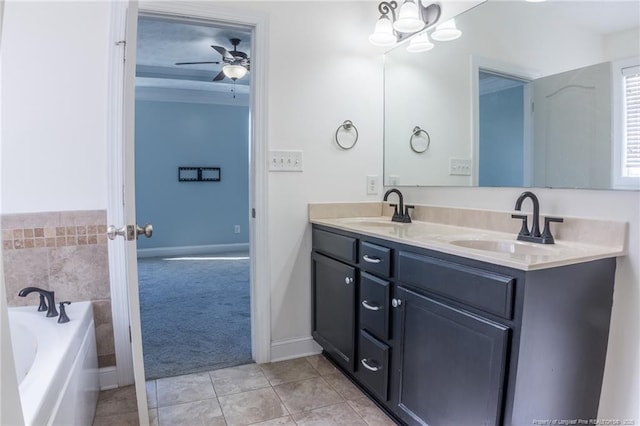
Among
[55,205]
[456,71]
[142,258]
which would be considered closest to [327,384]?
[55,205]

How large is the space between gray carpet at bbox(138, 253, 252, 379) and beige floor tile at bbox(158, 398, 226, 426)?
336 millimetres

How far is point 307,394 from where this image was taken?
6.26ft

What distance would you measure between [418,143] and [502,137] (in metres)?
0.59

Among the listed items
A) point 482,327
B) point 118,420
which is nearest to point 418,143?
point 482,327

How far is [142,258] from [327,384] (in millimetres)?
4045

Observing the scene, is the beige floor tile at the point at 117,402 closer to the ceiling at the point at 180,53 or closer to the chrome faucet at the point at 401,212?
the chrome faucet at the point at 401,212

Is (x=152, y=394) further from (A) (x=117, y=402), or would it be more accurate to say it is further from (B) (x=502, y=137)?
(B) (x=502, y=137)

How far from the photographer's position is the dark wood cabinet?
112 centimetres

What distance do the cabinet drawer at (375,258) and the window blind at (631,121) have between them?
2.86 feet

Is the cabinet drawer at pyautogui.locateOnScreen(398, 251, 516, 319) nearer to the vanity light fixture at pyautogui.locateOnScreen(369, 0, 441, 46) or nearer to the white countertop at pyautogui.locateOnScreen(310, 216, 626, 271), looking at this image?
the white countertop at pyautogui.locateOnScreen(310, 216, 626, 271)

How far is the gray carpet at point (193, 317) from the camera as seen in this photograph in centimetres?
227

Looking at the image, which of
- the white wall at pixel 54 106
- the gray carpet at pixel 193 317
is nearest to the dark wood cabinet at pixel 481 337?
the gray carpet at pixel 193 317

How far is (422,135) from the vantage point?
7.45 ft

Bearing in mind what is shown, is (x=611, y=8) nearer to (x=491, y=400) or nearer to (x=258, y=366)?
(x=491, y=400)
